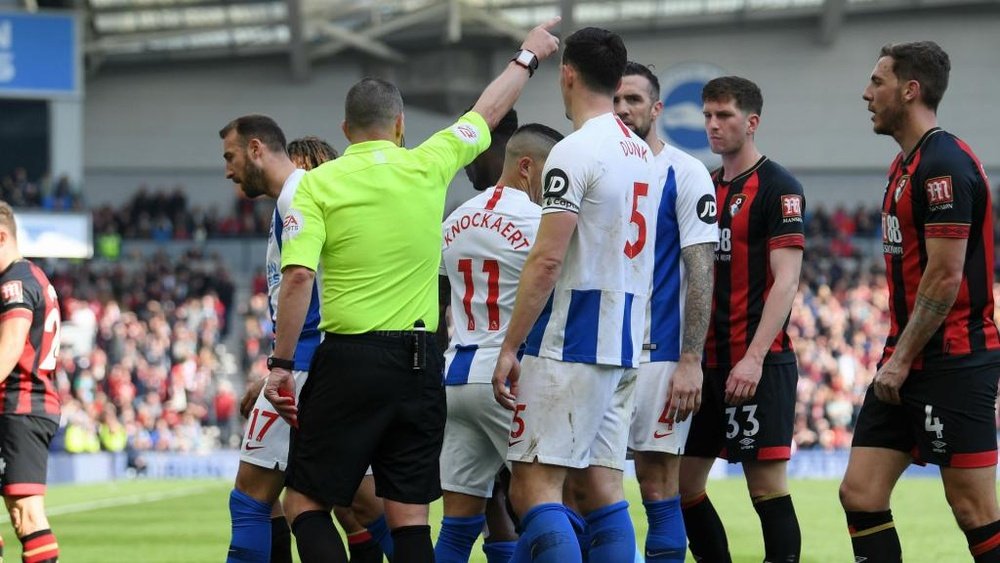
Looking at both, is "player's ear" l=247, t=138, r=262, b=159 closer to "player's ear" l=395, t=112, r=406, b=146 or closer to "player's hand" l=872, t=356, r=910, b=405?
"player's ear" l=395, t=112, r=406, b=146

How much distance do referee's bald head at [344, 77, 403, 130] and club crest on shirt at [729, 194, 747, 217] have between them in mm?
1822

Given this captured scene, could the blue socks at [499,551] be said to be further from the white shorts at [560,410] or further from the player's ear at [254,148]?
the player's ear at [254,148]

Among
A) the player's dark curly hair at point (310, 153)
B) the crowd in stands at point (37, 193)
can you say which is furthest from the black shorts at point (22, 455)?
the crowd in stands at point (37, 193)

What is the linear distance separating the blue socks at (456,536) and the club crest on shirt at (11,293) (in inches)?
97.1

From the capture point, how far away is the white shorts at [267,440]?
6.30 meters

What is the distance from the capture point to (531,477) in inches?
216

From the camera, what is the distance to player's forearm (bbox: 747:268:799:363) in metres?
6.33

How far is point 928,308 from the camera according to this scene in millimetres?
5609

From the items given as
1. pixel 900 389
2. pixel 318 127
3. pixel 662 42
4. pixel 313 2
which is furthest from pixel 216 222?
pixel 900 389

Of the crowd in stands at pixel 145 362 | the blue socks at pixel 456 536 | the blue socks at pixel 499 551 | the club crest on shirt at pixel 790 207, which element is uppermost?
the club crest on shirt at pixel 790 207

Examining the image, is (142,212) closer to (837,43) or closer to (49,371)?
(837,43)

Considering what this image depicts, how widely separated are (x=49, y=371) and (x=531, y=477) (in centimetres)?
301

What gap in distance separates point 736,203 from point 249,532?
110 inches

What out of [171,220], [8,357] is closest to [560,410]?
[8,357]
